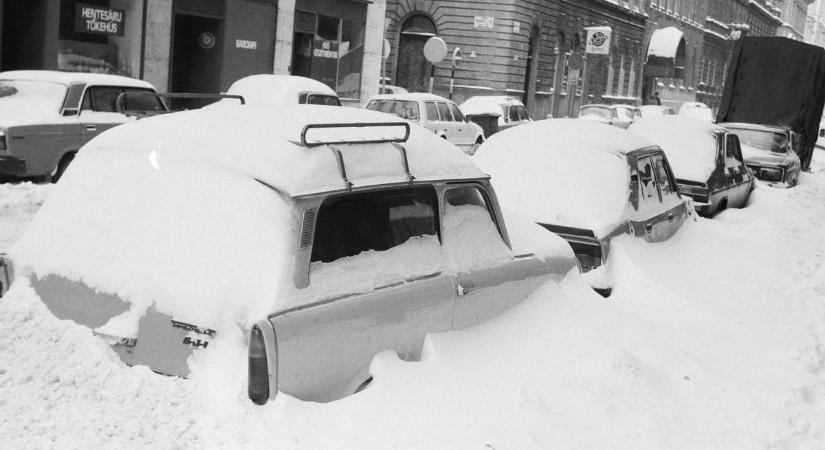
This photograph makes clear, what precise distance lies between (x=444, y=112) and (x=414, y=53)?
1792cm

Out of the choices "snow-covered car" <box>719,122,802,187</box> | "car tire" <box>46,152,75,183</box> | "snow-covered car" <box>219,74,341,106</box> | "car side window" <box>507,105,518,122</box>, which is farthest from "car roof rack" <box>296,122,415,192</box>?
"car side window" <box>507,105,518,122</box>

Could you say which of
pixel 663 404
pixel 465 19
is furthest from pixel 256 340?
pixel 465 19

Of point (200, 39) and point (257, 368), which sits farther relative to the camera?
point (200, 39)

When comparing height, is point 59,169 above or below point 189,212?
below

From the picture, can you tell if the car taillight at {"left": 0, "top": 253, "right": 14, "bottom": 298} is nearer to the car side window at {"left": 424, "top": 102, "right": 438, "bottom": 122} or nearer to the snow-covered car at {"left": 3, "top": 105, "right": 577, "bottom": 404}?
the snow-covered car at {"left": 3, "top": 105, "right": 577, "bottom": 404}

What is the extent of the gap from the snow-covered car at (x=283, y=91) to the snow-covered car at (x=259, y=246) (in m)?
13.8

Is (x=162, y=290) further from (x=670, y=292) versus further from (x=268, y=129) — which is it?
(x=670, y=292)

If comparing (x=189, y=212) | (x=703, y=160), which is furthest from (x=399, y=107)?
(x=189, y=212)

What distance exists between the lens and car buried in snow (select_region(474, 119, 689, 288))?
7535 millimetres

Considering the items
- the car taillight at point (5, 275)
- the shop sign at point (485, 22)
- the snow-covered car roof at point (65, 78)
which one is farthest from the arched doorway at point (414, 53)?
the car taillight at point (5, 275)

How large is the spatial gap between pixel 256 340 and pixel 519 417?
4.45ft

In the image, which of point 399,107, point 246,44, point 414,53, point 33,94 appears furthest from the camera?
point 414,53

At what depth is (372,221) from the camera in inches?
170

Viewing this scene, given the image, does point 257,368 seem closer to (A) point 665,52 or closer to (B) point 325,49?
(B) point 325,49
